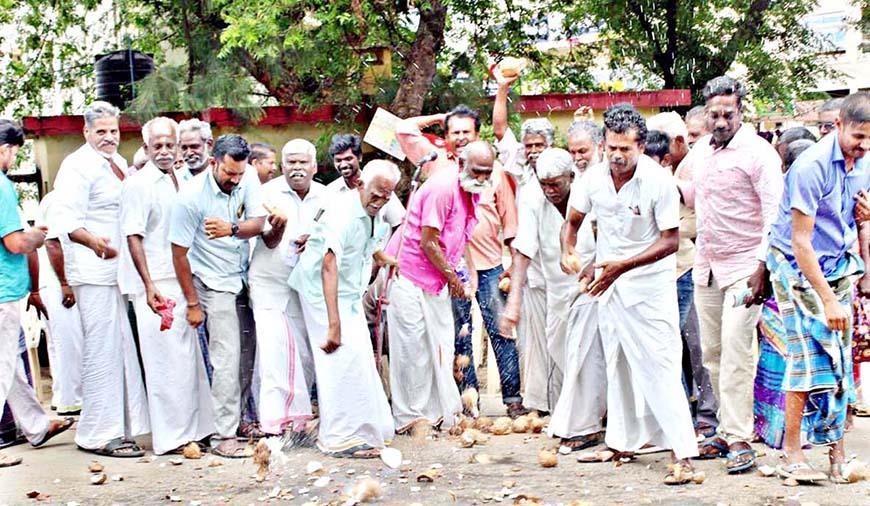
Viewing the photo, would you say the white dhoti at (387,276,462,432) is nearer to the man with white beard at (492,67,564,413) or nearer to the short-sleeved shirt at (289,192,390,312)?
the short-sleeved shirt at (289,192,390,312)

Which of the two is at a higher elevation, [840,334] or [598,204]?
[598,204]

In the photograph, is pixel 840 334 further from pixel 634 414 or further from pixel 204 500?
pixel 204 500

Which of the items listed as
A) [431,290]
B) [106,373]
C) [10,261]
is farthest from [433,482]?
[10,261]

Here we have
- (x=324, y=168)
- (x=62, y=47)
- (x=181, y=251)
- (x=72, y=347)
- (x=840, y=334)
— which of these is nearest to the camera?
(x=840, y=334)

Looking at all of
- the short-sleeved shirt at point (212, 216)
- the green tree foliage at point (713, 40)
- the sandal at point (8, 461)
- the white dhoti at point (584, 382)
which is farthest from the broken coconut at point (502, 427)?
the green tree foliage at point (713, 40)

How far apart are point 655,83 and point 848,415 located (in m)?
6.87

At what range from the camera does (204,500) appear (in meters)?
5.68

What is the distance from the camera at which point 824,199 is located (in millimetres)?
5453

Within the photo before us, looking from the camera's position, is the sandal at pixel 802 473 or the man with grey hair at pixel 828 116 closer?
the sandal at pixel 802 473

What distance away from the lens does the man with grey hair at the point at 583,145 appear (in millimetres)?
6996

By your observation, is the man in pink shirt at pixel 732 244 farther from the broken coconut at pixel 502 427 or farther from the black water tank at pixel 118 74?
the black water tank at pixel 118 74

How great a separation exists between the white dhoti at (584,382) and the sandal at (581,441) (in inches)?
0.9

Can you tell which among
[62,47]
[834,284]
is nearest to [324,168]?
[62,47]

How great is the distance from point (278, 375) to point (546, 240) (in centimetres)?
182
